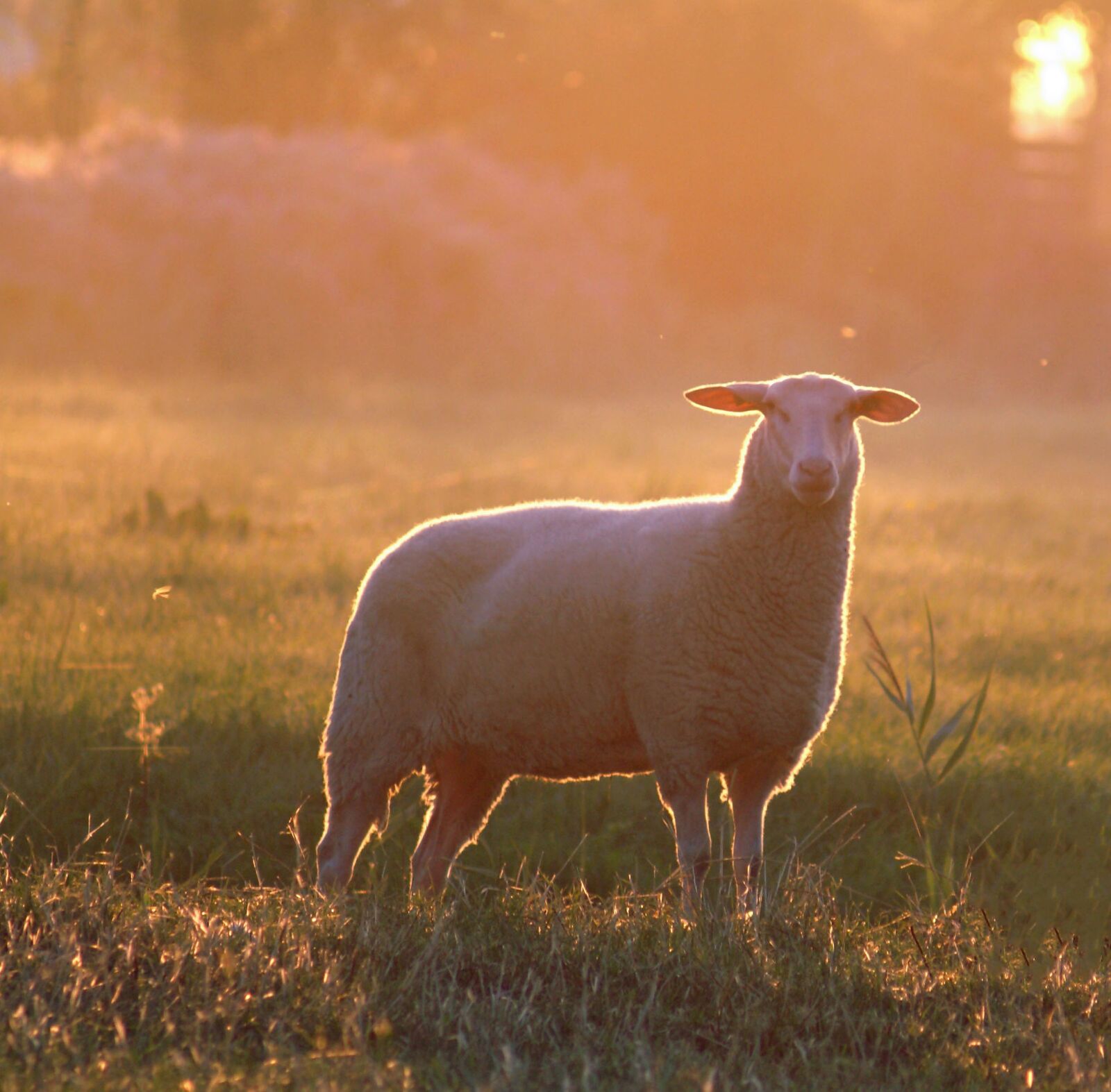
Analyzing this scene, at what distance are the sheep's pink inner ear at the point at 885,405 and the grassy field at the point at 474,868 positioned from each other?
1.25 m

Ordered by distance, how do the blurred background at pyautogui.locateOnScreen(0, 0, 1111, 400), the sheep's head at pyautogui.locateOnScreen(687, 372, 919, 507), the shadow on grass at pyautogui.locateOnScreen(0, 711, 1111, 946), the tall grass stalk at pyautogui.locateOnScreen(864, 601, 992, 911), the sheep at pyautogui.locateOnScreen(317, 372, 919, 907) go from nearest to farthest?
the tall grass stalk at pyautogui.locateOnScreen(864, 601, 992, 911), the sheep's head at pyautogui.locateOnScreen(687, 372, 919, 507), the sheep at pyautogui.locateOnScreen(317, 372, 919, 907), the shadow on grass at pyautogui.locateOnScreen(0, 711, 1111, 946), the blurred background at pyautogui.locateOnScreen(0, 0, 1111, 400)

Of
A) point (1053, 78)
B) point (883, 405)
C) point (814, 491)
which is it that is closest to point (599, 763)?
point (814, 491)

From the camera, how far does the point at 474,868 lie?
4457 mm

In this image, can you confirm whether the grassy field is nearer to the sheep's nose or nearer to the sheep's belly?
the sheep's belly

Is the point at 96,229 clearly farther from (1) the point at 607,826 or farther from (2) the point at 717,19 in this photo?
(1) the point at 607,826

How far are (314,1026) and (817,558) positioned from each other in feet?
7.28

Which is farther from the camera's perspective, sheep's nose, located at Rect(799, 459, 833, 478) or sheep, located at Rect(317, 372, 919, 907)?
sheep, located at Rect(317, 372, 919, 907)

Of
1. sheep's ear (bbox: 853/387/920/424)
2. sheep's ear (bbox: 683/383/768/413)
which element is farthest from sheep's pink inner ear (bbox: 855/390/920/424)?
sheep's ear (bbox: 683/383/768/413)

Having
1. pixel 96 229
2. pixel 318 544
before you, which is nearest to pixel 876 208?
pixel 96 229

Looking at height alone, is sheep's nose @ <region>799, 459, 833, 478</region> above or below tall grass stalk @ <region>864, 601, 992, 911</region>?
above

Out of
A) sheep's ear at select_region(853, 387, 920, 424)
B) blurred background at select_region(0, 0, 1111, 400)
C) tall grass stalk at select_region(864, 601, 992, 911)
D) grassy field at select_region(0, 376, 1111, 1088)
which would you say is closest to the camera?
grassy field at select_region(0, 376, 1111, 1088)

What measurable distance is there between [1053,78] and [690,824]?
115ft

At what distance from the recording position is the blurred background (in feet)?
92.8

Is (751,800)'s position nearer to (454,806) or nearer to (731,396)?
(454,806)
